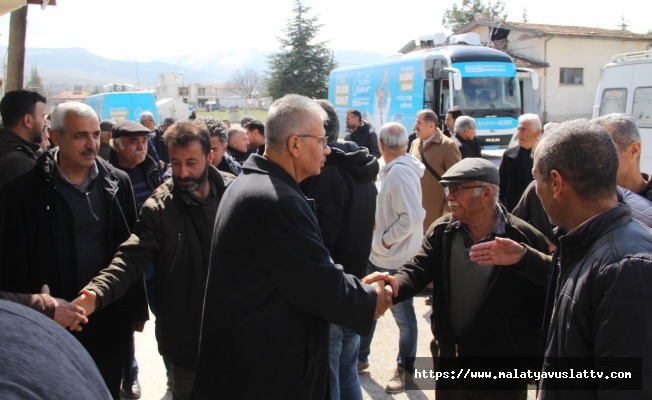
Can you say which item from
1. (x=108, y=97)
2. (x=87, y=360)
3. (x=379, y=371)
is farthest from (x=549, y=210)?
(x=108, y=97)

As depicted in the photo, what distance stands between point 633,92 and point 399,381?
873 centimetres

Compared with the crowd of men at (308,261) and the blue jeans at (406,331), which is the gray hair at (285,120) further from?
the blue jeans at (406,331)

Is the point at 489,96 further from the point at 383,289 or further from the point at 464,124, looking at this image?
the point at 383,289

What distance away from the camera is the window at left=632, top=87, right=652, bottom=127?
988cm

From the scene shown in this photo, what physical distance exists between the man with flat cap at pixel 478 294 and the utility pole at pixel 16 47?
6.90 metres

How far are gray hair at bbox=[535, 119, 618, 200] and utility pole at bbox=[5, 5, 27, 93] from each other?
7.57m

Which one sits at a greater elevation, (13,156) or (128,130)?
(128,130)

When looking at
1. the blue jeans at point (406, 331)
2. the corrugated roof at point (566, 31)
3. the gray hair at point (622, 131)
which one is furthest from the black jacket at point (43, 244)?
the corrugated roof at point (566, 31)

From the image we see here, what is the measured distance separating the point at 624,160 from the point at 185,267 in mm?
2710

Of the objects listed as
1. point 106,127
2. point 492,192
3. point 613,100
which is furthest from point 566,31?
point 492,192

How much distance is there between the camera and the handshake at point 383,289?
2.64 meters

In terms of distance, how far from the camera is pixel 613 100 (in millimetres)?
10641

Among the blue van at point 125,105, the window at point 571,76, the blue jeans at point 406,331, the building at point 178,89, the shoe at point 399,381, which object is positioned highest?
the building at point 178,89

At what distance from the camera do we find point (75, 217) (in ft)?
9.92
